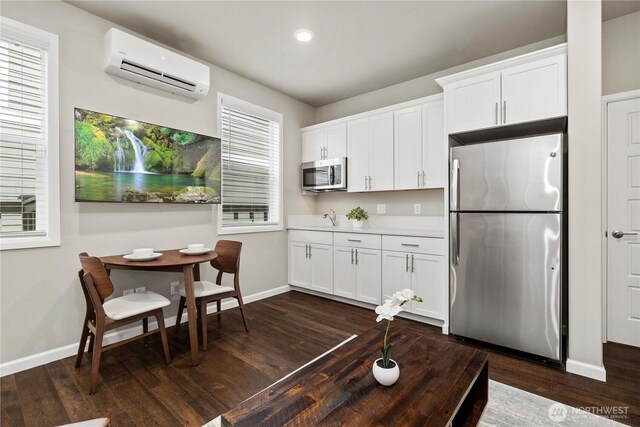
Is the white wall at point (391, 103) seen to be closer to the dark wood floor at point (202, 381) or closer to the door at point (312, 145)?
the door at point (312, 145)

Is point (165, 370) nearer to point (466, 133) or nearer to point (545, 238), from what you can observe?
point (545, 238)

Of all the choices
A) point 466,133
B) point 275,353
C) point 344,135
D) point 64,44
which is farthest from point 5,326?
point 466,133

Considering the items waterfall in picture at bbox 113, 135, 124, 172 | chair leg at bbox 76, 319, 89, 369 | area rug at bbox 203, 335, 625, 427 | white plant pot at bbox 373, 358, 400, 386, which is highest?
waterfall in picture at bbox 113, 135, 124, 172

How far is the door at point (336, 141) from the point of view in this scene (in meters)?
4.20

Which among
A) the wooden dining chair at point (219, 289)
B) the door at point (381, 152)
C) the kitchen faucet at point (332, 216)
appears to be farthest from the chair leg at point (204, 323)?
the door at point (381, 152)

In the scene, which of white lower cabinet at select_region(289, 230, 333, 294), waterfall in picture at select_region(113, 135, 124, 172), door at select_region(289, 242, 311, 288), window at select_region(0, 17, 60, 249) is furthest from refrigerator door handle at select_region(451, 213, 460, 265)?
window at select_region(0, 17, 60, 249)

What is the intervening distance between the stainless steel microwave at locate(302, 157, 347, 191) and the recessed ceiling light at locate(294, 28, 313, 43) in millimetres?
1586

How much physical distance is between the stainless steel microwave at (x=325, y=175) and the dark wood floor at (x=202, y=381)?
6.57 ft

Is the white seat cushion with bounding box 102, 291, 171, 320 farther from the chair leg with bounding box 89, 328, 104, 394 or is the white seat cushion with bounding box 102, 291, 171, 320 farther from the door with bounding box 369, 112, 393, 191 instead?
the door with bounding box 369, 112, 393, 191

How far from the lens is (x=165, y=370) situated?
2.30 m

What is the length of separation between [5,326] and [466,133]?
4.19 metres

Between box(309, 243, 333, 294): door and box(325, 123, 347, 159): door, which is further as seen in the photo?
box(325, 123, 347, 159): door

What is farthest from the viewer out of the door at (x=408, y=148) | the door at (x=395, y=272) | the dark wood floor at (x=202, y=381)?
the door at (x=408, y=148)

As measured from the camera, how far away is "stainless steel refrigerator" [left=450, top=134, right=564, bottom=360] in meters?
2.36
